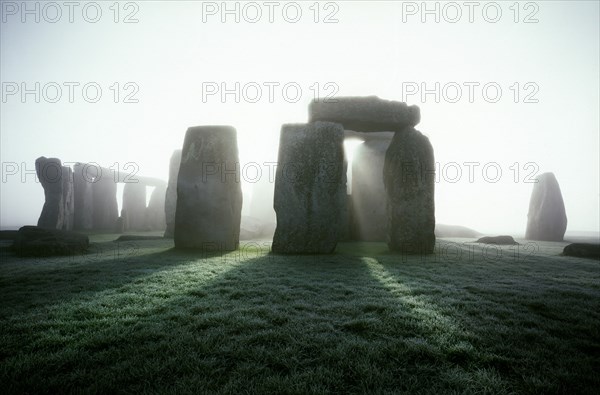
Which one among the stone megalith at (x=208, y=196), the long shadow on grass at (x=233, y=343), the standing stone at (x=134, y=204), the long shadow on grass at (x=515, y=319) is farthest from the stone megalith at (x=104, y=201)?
the long shadow on grass at (x=515, y=319)

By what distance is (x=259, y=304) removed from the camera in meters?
3.84

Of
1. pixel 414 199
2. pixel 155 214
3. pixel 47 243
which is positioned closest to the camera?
pixel 47 243

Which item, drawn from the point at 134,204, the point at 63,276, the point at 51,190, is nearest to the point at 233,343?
the point at 63,276

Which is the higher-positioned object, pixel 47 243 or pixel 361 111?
pixel 361 111

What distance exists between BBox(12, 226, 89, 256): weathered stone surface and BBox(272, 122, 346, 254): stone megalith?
546cm

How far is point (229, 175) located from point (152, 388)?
24.3 feet

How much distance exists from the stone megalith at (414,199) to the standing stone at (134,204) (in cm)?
2195

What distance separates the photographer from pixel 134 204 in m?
25.5

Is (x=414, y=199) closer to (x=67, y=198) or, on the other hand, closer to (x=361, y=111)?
(x=361, y=111)

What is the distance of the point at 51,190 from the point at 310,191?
54.0 feet

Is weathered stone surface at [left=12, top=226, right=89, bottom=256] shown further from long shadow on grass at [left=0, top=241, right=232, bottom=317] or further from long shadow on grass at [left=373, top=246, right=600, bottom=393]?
long shadow on grass at [left=373, top=246, right=600, bottom=393]

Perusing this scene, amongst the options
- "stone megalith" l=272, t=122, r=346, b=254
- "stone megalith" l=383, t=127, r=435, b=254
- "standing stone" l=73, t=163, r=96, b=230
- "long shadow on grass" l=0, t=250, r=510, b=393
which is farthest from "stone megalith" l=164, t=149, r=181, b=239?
"long shadow on grass" l=0, t=250, r=510, b=393

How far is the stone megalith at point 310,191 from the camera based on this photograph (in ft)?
26.5

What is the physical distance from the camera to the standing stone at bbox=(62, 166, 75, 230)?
17859 millimetres
